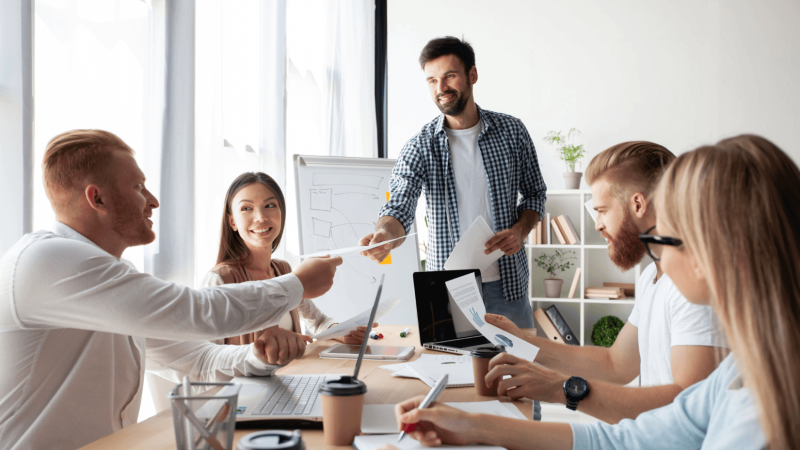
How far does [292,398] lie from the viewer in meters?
1.10

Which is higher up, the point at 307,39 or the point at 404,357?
the point at 307,39

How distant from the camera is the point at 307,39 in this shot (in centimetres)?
371

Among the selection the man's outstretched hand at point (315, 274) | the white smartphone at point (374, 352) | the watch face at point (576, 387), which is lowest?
the white smartphone at point (374, 352)

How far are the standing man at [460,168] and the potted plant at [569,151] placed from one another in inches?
73.9

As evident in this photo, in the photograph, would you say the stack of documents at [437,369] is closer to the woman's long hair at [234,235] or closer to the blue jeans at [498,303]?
the blue jeans at [498,303]

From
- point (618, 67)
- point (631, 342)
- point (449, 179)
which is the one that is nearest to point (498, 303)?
point (449, 179)

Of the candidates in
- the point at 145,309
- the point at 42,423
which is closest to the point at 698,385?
the point at 145,309

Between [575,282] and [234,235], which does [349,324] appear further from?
[575,282]

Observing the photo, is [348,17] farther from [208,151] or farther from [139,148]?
[139,148]

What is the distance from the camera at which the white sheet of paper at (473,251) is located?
1.90 metres

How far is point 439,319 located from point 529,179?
1.15 m

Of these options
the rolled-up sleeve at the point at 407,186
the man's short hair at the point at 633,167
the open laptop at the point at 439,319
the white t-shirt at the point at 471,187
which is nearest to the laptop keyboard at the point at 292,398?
the open laptop at the point at 439,319

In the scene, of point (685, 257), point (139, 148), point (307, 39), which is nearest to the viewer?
point (685, 257)

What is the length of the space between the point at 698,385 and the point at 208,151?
78.9 inches
